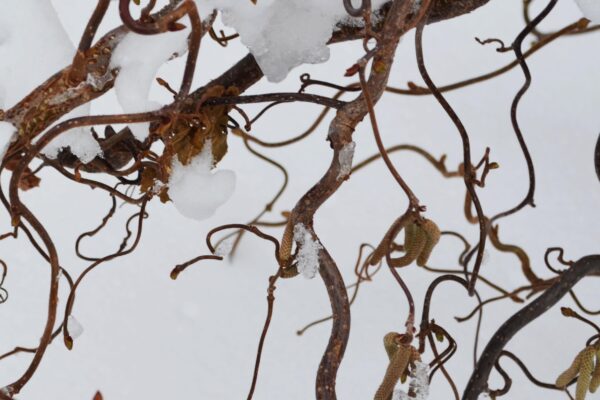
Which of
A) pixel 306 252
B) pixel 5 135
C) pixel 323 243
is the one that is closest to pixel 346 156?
pixel 306 252

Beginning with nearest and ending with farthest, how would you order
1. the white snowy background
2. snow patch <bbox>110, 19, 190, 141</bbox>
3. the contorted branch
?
snow patch <bbox>110, 19, 190, 141</bbox>
the contorted branch
the white snowy background

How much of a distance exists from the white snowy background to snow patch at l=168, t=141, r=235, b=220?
0.59 feet

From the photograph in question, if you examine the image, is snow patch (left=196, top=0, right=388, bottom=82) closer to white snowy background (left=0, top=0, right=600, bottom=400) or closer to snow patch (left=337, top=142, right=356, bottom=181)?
snow patch (left=337, top=142, right=356, bottom=181)

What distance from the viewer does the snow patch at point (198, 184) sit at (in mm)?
421

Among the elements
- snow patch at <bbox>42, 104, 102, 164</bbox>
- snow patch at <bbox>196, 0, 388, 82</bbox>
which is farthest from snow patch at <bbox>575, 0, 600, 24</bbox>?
snow patch at <bbox>42, 104, 102, 164</bbox>

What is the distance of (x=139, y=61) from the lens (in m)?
0.36

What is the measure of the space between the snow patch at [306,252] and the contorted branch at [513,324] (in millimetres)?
138

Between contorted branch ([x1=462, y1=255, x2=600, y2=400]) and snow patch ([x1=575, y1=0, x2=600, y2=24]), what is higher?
snow patch ([x1=575, y1=0, x2=600, y2=24])

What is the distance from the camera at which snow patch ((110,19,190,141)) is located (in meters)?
0.36

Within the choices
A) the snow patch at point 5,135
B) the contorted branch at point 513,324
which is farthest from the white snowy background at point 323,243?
the snow patch at point 5,135

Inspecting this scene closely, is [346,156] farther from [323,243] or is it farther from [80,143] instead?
[323,243]

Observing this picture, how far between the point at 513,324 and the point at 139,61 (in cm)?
25

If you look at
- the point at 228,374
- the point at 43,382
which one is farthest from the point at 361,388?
the point at 43,382

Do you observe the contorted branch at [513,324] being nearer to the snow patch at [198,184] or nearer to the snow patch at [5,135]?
the snow patch at [198,184]
